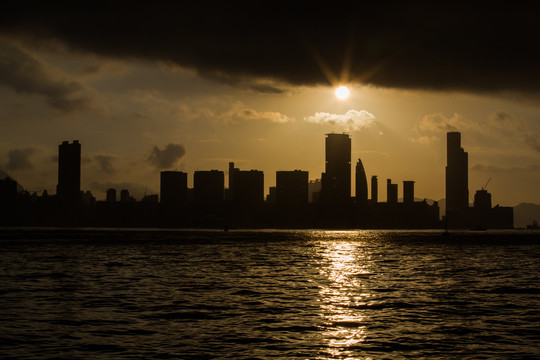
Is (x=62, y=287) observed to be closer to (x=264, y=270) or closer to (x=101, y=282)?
(x=101, y=282)

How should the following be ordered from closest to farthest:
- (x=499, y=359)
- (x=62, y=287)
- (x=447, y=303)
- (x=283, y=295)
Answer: (x=499, y=359), (x=447, y=303), (x=283, y=295), (x=62, y=287)

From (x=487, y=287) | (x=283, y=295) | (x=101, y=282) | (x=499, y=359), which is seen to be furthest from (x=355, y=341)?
(x=101, y=282)

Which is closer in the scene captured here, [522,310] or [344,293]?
[522,310]

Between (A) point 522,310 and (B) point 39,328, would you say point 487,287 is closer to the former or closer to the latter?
(A) point 522,310

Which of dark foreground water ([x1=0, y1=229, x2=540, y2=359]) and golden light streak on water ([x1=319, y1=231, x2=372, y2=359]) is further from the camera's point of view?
golden light streak on water ([x1=319, y1=231, x2=372, y2=359])

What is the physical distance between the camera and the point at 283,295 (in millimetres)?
59656

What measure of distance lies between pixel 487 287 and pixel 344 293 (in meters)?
17.1

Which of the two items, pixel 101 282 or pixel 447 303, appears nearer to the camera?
pixel 447 303

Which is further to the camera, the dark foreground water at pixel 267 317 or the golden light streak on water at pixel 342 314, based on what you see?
the golden light streak on water at pixel 342 314

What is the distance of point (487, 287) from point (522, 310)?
63.1ft

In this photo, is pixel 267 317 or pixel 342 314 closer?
pixel 267 317

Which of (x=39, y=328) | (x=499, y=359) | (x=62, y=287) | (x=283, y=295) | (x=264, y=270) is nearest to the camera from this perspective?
(x=499, y=359)

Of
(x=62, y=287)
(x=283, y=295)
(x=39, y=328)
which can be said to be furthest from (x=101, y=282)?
(x=39, y=328)

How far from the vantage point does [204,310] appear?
4912cm
